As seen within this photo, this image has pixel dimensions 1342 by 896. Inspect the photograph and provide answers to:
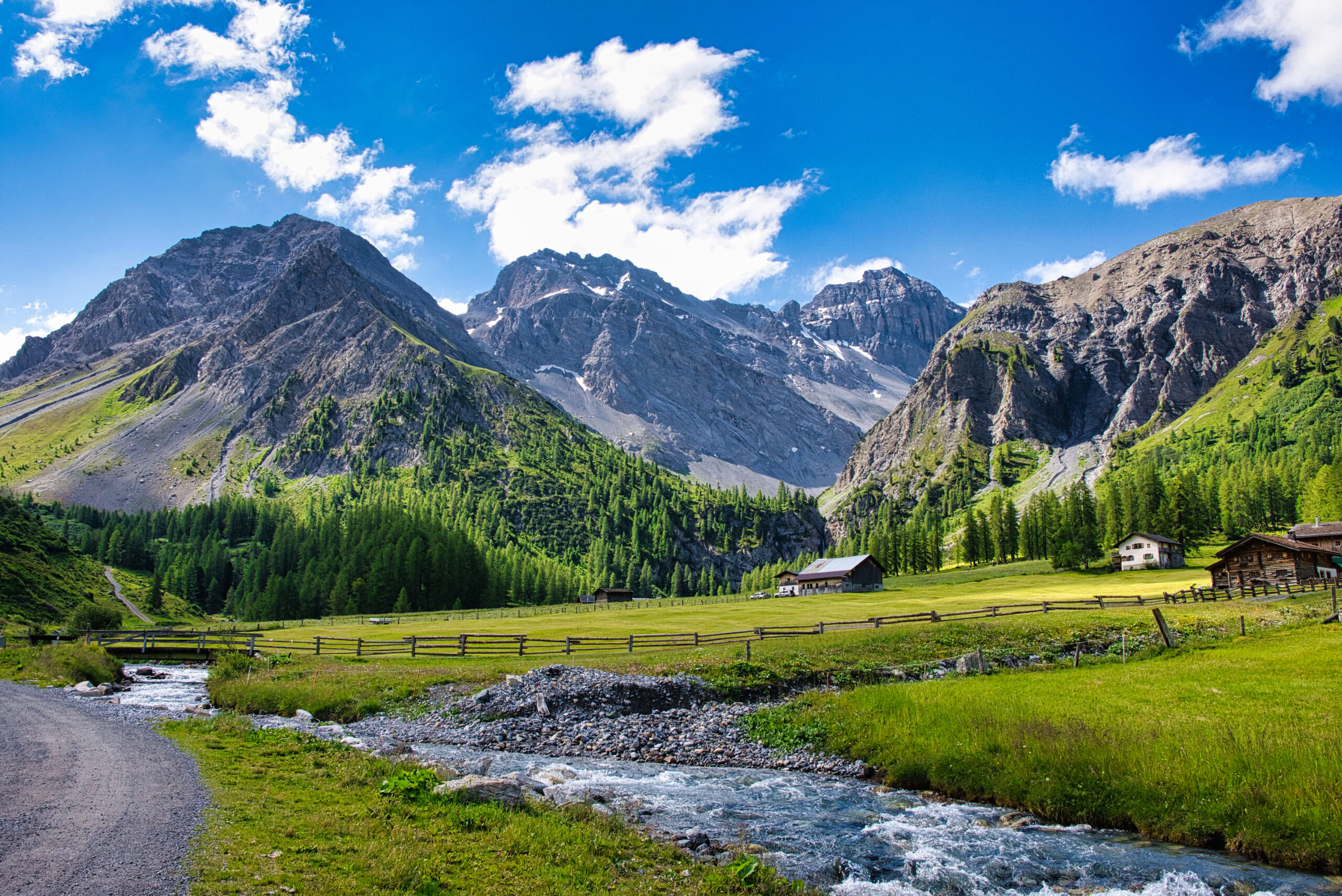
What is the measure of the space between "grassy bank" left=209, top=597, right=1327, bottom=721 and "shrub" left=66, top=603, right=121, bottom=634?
33.8m

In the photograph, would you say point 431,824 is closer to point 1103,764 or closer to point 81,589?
point 1103,764

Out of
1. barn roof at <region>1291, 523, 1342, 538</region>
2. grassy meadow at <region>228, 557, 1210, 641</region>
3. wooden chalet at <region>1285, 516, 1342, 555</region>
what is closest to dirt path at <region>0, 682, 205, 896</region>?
grassy meadow at <region>228, 557, 1210, 641</region>

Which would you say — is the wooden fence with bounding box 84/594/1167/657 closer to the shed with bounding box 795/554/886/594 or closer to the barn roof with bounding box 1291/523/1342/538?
the barn roof with bounding box 1291/523/1342/538

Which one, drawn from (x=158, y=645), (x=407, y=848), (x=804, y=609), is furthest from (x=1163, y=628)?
(x=158, y=645)

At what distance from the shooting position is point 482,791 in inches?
643

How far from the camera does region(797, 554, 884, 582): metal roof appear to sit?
430 ft

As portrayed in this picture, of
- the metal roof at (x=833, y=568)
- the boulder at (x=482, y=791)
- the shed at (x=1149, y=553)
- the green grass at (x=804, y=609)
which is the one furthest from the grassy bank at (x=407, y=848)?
the metal roof at (x=833, y=568)

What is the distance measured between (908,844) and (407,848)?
12.4m

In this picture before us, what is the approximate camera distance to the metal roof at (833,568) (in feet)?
430

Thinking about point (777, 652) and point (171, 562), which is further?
point (171, 562)

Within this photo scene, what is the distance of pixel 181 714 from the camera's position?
28969 millimetres

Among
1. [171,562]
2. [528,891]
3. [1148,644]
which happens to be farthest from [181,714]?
[171,562]

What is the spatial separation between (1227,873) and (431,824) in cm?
1707

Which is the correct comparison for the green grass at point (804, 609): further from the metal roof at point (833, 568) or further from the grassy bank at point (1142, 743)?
the grassy bank at point (1142, 743)
